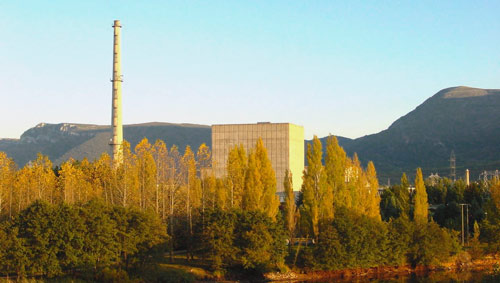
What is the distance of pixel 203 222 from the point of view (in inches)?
1887

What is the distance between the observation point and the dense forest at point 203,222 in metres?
41.8

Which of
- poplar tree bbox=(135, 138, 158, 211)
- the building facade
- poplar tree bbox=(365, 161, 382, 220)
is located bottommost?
poplar tree bbox=(365, 161, 382, 220)

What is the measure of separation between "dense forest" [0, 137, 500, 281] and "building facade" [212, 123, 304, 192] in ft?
119

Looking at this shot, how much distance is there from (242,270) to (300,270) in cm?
534

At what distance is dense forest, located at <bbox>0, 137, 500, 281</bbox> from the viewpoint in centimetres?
4184

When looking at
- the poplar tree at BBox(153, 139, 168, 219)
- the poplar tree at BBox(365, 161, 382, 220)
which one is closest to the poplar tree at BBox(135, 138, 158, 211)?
the poplar tree at BBox(153, 139, 168, 219)

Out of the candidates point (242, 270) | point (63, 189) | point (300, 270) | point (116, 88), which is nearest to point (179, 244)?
point (242, 270)

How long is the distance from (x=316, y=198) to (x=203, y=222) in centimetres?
1210

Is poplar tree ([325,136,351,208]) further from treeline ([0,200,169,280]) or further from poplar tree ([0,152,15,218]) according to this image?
poplar tree ([0,152,15,218])

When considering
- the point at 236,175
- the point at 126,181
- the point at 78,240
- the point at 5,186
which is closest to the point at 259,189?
the point at 236,175

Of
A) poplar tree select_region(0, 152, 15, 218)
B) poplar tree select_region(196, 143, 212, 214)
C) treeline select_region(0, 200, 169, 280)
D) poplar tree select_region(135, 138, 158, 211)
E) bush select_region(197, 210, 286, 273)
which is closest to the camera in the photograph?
treeline select_region(0, 200, 169, 280)

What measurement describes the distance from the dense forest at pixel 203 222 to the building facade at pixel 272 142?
119 feet

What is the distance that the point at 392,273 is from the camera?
172 feet

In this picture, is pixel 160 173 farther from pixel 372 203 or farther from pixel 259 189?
pixel 372 203
